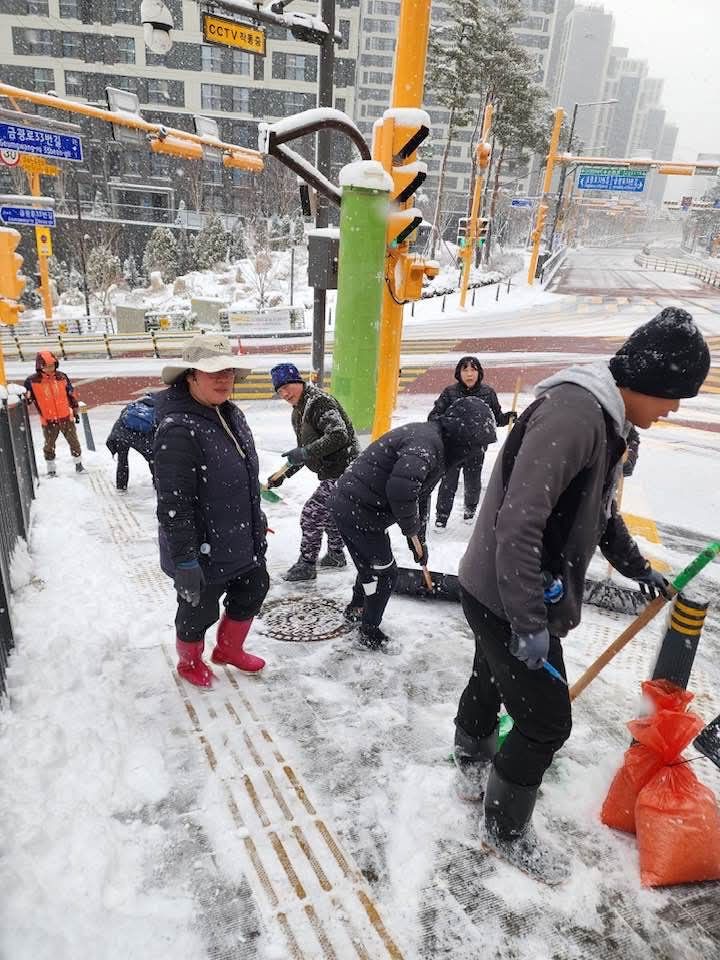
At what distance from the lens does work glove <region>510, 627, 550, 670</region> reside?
1979mm

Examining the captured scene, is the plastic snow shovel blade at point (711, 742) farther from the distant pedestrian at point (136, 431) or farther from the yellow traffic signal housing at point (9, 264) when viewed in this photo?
the yellow traffic signal housing at point (9, 264)

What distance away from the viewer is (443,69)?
34.8 meters

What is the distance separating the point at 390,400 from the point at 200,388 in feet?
13.4

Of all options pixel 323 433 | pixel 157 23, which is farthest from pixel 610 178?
pixel 323 433

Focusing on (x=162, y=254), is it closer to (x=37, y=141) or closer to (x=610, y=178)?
(x=610, y=178)

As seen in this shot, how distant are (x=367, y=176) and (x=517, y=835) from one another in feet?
15.5

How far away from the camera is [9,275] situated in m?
5.84

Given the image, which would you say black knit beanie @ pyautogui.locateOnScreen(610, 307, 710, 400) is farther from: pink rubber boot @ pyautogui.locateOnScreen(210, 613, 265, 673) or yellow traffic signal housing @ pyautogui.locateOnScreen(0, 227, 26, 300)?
yellow traffic signal housing @ pyautogui.locateOnScreen(0, 227, 26, 300)

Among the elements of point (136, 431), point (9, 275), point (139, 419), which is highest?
point (9, 275)

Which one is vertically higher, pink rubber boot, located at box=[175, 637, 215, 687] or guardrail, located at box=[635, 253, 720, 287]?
pink rubber boot, located at box=[175, 637, 215, 687]

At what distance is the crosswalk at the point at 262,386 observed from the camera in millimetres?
14127

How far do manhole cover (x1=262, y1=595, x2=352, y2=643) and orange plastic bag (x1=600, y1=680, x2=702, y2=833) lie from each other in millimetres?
1854

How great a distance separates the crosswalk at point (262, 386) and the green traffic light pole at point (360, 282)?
7.64 meters

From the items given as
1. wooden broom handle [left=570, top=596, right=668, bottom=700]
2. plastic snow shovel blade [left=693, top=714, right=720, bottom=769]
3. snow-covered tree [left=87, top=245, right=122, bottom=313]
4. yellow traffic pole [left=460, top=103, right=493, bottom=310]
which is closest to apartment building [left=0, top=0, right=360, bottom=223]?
snow-covered tree [left=87, top=245, right=122, bottom=313]
